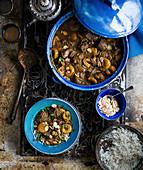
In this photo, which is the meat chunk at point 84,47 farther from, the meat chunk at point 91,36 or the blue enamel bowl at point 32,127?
the blue enamel bowl at point 32,127

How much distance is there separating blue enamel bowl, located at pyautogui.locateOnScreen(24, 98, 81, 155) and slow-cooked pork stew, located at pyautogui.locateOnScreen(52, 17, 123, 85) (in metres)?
0.32

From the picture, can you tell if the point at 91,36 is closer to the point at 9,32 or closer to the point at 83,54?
the point at 83,54

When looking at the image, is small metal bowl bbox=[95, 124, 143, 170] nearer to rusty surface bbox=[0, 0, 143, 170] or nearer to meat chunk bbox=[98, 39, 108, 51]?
rusty surface bbox=[0, 0, 143, 170]

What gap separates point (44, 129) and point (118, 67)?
1.11 metres

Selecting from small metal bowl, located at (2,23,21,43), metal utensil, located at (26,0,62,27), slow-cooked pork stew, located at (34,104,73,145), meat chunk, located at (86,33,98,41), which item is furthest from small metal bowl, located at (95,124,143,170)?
small metal bowl, located at (2,23,21,43)

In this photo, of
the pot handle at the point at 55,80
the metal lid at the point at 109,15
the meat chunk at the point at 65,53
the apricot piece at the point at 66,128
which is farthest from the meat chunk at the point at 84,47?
the apricot piece at the point at 66,128

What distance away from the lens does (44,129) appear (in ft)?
8.44

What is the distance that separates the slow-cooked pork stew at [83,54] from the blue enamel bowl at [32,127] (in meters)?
0.32

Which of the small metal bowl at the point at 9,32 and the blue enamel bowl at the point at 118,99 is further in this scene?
the small metal bowl at the point at 9,32

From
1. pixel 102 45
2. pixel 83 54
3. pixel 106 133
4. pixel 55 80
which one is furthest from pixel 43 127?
pixel 102 45

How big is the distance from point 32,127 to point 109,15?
1515 millimetres

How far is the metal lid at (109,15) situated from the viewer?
85.3 inches

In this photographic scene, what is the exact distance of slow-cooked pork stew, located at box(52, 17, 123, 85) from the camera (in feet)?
8.38

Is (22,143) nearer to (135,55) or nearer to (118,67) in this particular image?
(118,67)
